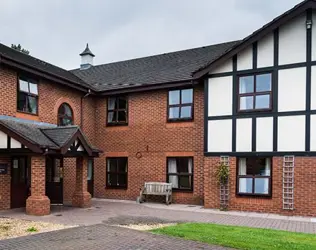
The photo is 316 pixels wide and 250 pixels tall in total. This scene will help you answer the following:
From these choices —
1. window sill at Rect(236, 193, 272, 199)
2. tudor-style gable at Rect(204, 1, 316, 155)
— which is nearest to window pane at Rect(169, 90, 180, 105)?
tudor-style gable at Rect(204, 1, 316, 155)

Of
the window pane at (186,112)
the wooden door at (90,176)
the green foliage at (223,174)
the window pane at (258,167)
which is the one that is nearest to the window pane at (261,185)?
the window pane at (258,167)

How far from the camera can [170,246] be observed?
24.3 ft

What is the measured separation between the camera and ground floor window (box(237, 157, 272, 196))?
→ 1269 centimetres

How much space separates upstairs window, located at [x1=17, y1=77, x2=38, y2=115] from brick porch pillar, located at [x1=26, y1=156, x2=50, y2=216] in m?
2.65

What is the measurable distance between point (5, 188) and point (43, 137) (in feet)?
7.45

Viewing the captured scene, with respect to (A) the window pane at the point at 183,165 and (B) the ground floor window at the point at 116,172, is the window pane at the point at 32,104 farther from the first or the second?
(A) the window pane at the point at 183,165

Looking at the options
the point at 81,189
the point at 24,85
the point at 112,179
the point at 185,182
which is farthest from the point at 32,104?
the point at 185,182

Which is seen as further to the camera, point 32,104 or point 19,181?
point 32,104

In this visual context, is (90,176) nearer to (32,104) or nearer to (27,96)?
(32,104)

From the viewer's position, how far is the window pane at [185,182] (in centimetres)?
1492

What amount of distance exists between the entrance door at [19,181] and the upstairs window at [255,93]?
8324mm

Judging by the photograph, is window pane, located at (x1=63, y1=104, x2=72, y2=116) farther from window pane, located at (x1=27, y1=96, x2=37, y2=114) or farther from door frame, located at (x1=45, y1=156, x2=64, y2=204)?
A: door frame, located at (x1=45, y1=156, x2=64, y2=204)

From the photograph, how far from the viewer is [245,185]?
42.7 feet

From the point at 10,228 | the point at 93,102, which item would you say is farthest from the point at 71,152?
the point at 93,102
